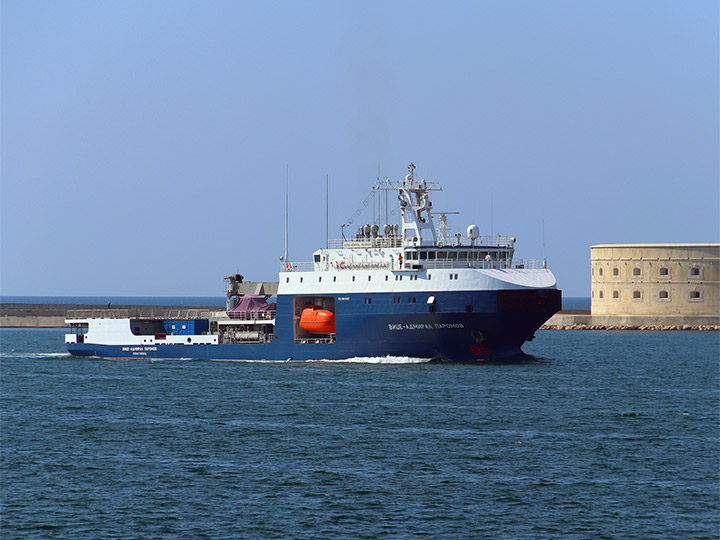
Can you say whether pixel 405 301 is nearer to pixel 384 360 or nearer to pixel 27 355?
pixel 384 360

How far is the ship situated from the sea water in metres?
1.26

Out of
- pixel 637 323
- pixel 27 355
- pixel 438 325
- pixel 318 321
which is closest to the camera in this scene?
pixel 438 325

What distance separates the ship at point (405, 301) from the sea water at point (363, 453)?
1.26m

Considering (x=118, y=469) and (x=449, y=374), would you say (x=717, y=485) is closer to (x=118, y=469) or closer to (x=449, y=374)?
(x=118, y=469)

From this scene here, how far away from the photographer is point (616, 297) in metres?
108

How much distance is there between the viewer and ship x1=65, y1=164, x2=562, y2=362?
52688 millimetres

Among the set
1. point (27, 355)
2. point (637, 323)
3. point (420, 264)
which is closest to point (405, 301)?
point (420, 264)

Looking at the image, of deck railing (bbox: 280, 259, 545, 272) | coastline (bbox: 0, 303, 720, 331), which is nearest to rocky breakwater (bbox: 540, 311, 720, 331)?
coastline (bbox: 0, 303, 720, 331)

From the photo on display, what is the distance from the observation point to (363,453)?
33000mm

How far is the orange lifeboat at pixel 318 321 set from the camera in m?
55.8

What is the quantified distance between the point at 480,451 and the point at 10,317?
10742 centimetres

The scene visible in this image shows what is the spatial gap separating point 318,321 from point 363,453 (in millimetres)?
23119

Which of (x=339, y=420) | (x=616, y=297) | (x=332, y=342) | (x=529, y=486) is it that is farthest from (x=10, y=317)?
(x=529, y=486)

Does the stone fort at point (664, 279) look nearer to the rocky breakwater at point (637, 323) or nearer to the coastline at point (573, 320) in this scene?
the rocky breakwater at point (637, 323)
